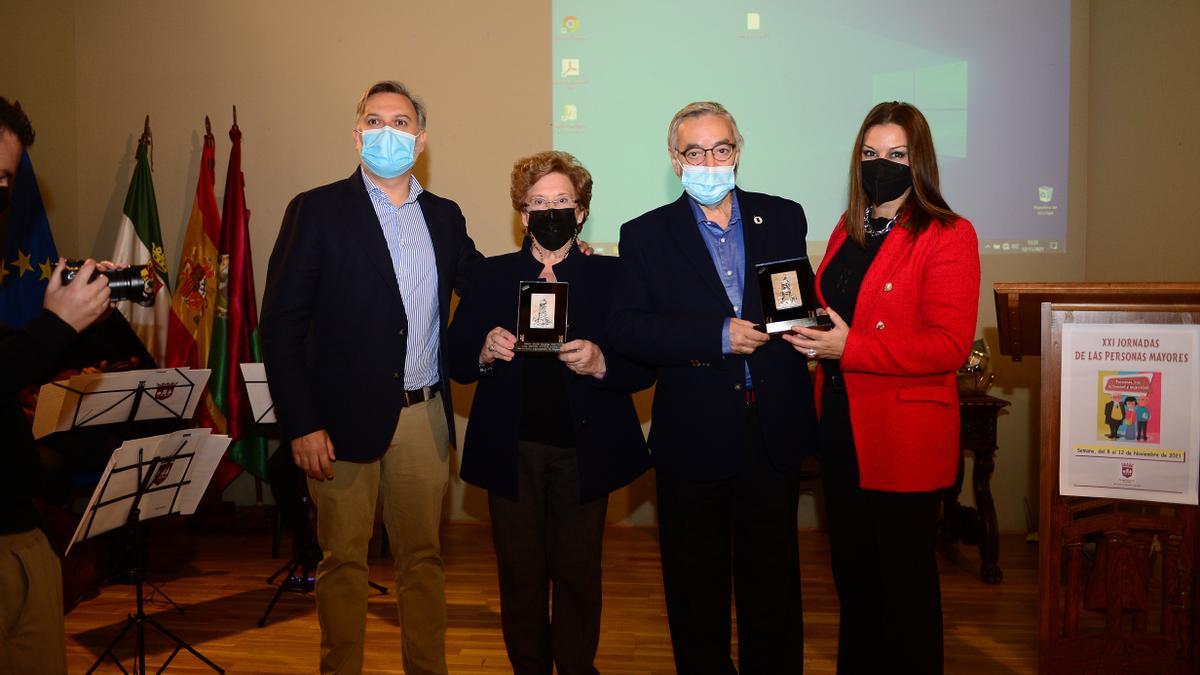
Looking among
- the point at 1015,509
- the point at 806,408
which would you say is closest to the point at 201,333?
the point at 806,408

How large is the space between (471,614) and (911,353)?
231cm

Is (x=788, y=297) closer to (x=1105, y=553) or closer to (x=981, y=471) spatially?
(x=1105, y=553)

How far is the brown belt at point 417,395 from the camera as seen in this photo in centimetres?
242

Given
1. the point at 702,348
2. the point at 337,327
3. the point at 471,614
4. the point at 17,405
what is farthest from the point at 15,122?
the point at 471,614

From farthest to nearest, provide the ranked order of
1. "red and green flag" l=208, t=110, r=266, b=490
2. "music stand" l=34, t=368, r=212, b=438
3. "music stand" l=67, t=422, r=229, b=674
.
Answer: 1. "red and green flag" l=208, t=110, r=266, b=490
2. "music stand" l=34, t=368, r=212, b=438
3. "music stand" l=67, t=422, r=229, b=674

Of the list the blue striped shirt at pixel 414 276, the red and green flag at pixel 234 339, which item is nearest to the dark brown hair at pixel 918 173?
the blue striped shirt at pixel 414 276

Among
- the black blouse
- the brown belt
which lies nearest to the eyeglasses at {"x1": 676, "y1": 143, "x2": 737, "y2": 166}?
the black blouse

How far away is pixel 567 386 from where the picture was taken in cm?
231

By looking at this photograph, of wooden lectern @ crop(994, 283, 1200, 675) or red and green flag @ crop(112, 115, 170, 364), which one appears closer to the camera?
wooden lectern @ crop(994, 283, 1200, 675)

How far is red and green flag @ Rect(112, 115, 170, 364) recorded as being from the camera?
15.3 ft

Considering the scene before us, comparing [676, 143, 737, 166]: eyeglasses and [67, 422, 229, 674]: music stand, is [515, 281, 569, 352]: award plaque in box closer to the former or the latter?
[676, 143, 737, 166]: eyeglasses

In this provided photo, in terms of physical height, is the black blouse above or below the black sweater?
above

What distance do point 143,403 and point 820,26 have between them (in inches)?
151

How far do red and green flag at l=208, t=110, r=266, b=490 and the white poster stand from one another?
388 cm
